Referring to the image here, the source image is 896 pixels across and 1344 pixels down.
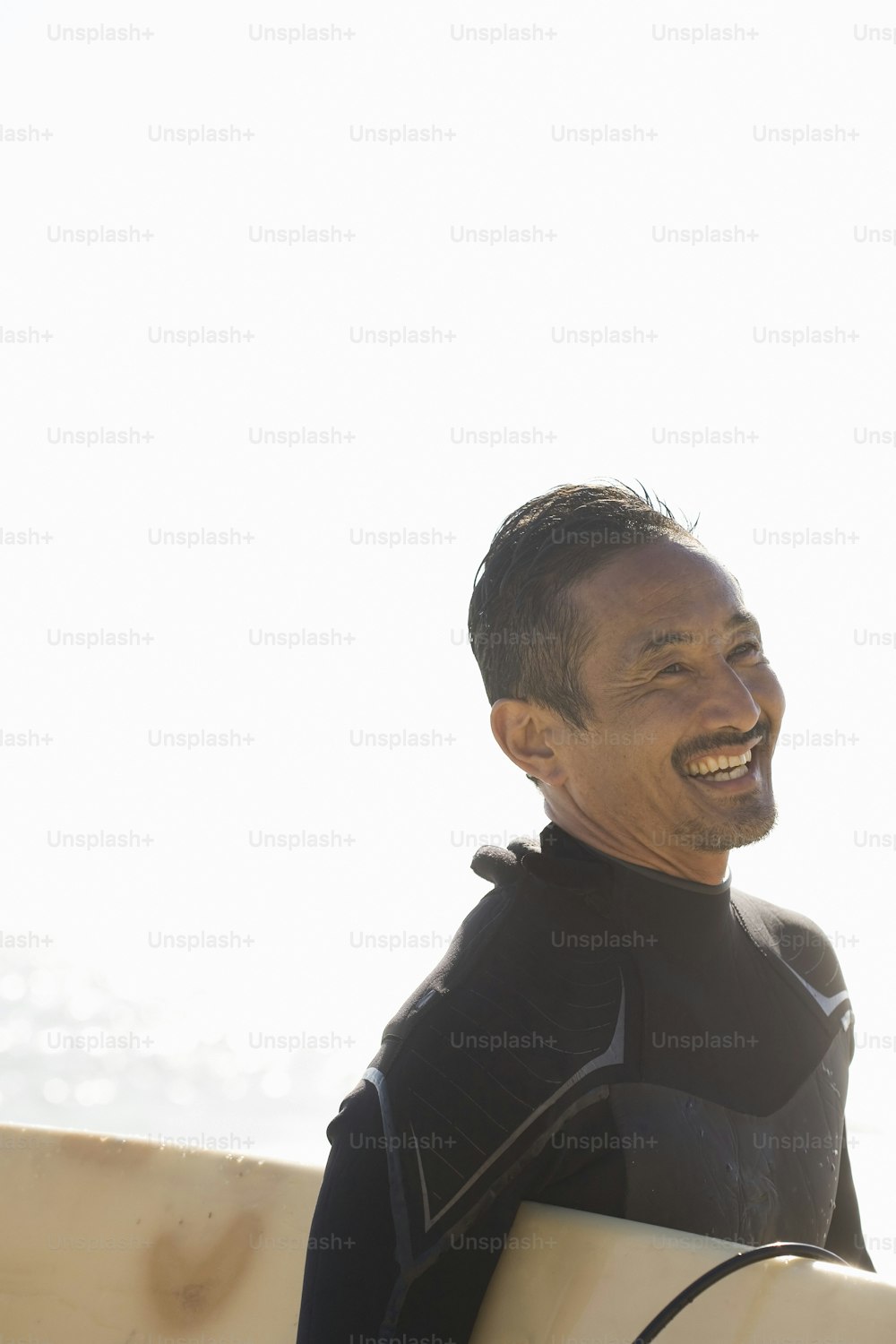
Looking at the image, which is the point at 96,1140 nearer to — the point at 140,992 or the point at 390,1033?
the point at 390,1033

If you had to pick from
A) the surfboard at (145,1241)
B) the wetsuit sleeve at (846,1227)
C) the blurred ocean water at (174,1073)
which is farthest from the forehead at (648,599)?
the blurred ocean water at (174,1073)

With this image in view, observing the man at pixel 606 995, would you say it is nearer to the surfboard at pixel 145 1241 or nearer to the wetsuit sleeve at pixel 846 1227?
the wetsuit sleeve at pixel 846 1227

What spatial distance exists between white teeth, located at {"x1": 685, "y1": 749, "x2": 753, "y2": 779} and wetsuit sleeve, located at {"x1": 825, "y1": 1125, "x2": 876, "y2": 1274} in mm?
646

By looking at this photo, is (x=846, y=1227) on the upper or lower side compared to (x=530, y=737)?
lower

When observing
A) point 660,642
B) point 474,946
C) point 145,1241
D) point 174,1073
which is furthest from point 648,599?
point 174,1073

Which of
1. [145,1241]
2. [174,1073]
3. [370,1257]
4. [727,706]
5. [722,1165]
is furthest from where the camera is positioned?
[174,1073]

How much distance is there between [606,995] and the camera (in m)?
1.51

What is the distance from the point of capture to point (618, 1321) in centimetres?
145

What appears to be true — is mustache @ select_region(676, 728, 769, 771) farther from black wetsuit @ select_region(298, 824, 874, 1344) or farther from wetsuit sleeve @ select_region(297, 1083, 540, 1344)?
wetsuit sleeve @ select_region(297, 1083, 540, 1344)

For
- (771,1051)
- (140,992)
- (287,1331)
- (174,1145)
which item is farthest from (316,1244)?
(140,992)

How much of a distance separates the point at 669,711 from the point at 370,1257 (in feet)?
2.44

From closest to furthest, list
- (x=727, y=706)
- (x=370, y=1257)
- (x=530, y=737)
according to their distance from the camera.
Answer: (x=370, y=1257) < (x=727, y=706) < (x=530, y=737)

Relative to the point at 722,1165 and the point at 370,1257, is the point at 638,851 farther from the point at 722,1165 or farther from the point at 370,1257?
the point at 370,1257

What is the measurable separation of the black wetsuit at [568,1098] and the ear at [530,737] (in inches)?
3.9
